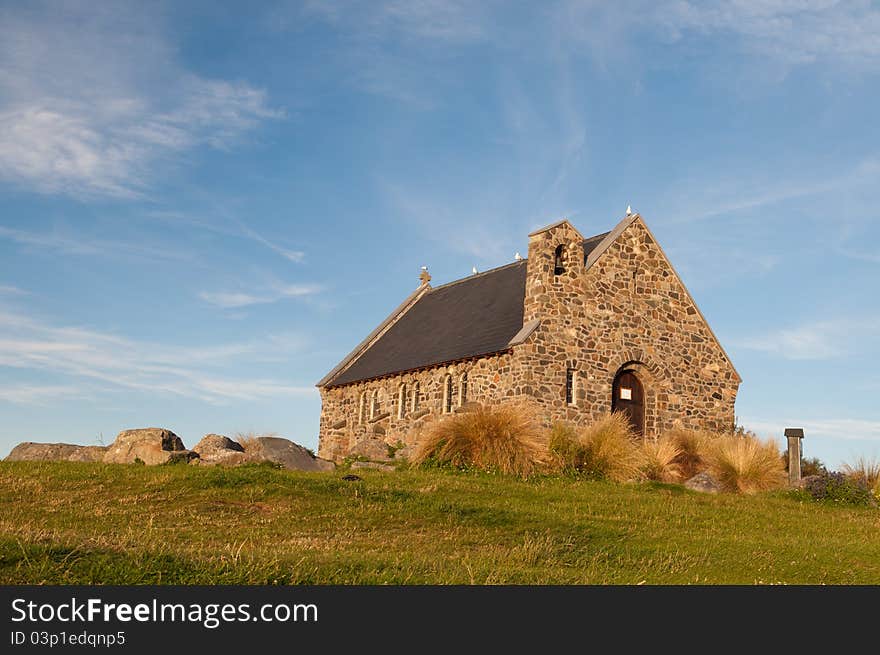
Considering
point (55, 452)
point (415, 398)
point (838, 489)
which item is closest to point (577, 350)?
point (415, 398)

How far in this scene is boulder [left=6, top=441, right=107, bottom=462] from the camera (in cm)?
2378

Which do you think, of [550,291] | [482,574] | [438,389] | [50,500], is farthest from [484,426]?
[482,574]

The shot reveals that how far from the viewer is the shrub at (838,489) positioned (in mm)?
22672

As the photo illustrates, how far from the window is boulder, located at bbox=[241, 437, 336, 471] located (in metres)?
8.14

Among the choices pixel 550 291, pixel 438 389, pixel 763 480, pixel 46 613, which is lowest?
pixel 46 613

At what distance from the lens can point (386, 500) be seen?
16531mm

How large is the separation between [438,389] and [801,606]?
75.2ft

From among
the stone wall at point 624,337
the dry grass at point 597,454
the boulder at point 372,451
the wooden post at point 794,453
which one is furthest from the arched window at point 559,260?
the wooden post at point 794,453

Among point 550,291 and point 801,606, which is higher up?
point 550,291

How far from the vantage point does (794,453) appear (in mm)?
25000

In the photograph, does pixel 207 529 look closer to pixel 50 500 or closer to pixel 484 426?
pixel 50 500

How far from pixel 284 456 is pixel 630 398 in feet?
40.2

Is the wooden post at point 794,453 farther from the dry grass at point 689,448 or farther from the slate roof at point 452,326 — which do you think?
the slate roof at point 452,326

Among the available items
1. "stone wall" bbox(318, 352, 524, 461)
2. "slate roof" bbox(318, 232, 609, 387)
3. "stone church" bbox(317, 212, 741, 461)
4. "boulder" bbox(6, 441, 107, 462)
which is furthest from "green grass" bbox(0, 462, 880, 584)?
"slate roof" bbox(318, 232, 609, 387)
